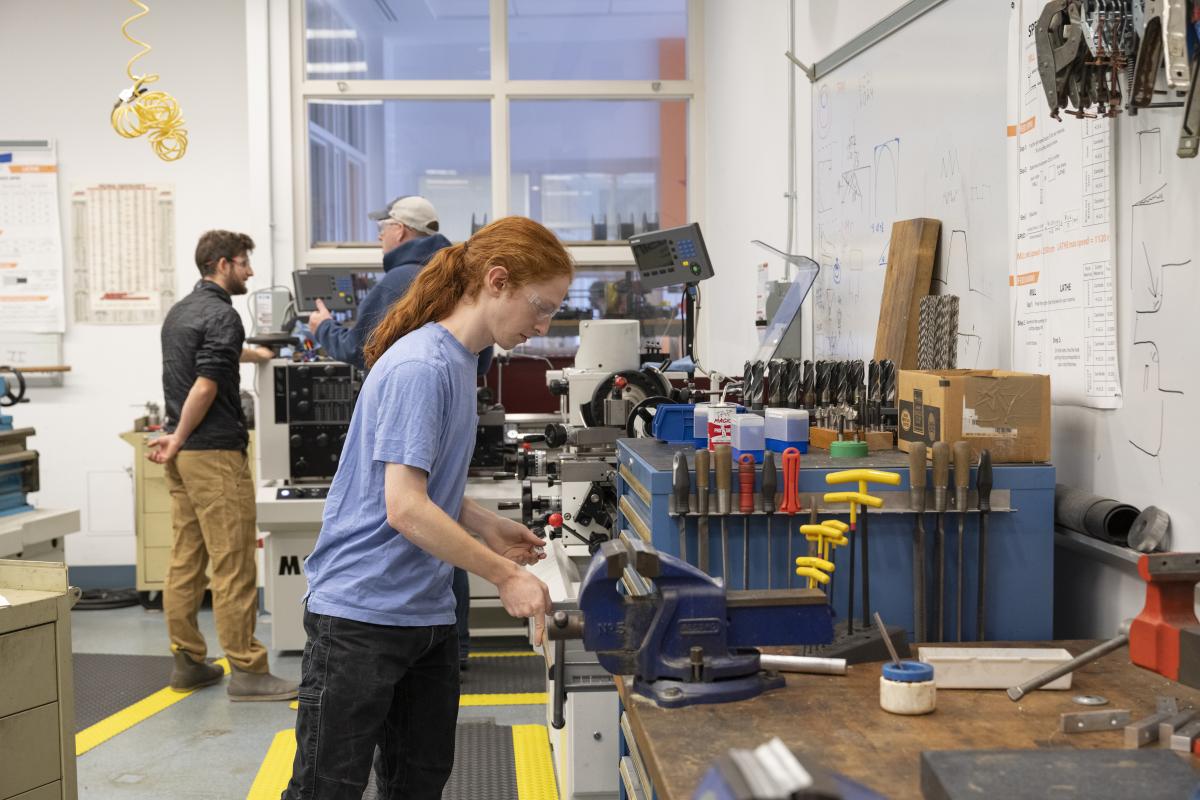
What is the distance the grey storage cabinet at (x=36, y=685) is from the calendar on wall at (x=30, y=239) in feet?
12.5

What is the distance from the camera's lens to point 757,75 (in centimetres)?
462

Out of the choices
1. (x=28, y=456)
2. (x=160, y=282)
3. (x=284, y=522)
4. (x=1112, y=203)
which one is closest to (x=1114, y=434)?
(x=1112, y=203)

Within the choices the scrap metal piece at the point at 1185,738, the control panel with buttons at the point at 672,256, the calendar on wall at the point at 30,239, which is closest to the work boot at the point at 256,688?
the control panel with buttons at the point at 672,256

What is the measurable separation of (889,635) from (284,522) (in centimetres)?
297

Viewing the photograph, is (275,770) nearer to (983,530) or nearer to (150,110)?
(983,530)

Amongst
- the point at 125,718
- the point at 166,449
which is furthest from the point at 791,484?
the point at 125,718

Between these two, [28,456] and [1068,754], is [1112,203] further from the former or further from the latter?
[28,456]

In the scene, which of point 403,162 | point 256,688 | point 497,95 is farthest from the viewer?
point 403,162

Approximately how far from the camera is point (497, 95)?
596 centimetres

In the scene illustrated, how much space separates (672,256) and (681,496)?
5.46 ft

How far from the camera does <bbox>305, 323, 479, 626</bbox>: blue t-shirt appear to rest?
5.57 ft

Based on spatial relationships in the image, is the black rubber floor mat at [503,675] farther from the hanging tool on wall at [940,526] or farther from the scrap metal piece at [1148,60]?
the scrap metal piece at [1148,60]

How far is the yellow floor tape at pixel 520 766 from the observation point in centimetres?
315

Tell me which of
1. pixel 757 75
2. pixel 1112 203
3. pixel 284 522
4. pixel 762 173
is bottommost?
pixel 284 522
